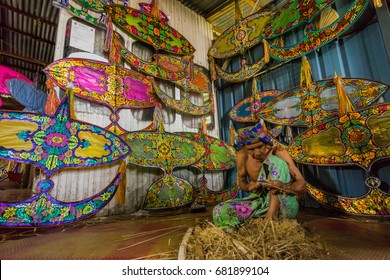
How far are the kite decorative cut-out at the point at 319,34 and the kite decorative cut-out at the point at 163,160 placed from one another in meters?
2.31

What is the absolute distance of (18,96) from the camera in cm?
287

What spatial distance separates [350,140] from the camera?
2195mm

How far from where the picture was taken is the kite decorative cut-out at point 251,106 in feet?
11.0

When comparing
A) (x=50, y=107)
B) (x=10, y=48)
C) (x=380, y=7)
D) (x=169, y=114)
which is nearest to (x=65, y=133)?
(x=50, y=107)

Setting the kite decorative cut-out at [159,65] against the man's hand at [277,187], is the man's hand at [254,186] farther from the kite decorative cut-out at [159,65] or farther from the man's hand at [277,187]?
the kite decorative cut-out at [159,65]

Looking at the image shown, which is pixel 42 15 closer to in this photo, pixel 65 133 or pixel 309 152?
pixel 65 133

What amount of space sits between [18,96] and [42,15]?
228 centimetres

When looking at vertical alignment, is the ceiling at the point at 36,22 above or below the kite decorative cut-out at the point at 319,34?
above

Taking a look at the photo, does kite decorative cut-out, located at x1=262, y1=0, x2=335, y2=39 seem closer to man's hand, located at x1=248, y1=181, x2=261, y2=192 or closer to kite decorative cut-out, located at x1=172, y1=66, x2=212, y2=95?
kite decorative cut-out, located at x1=172, y1=66, x2=212, y2=95

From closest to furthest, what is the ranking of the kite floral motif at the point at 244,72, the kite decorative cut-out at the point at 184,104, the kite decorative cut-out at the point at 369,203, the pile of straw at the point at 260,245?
1. the pile of straw at the point at 260,245
2. the kite decorative cut-out at the point at 369,203
3. the kite decorative cut-out at the point at 184,104
4. the kite floral motif at the point at 244,72

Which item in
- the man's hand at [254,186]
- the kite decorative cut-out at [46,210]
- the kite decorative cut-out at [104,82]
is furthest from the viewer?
the kite decorative cut-out at [104,82]

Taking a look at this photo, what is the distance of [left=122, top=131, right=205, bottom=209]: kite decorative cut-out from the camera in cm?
275

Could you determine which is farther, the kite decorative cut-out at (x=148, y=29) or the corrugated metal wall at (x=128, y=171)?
the kite decorative cut-out at (x=148, y=29)

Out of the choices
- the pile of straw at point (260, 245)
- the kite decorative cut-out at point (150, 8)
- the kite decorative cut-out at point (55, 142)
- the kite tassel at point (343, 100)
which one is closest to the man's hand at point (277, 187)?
the pile of straw at point (260, 245)
